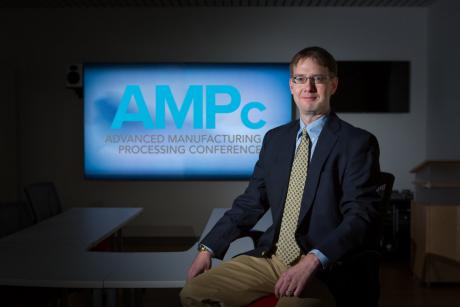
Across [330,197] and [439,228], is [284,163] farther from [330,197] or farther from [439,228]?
[439,228]

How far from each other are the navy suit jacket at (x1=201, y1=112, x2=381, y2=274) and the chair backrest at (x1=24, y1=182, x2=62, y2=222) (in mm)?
2159

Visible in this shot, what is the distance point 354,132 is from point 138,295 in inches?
55.5

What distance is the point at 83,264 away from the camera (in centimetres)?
208

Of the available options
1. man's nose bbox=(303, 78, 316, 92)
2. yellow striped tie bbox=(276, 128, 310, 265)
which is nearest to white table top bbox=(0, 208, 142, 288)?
yellow striped tie bbox=(276, 128, 310, 265)

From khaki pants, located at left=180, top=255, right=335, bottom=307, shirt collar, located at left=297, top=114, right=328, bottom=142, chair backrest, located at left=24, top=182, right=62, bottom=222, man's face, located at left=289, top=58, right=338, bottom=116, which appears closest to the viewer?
khaki pants, located at left=180, top=255, right=335, bottom=307

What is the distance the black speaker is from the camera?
5.35m

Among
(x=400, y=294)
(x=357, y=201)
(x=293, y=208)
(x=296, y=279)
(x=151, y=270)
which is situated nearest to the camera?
(x=296, y=279)

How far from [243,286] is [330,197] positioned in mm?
449

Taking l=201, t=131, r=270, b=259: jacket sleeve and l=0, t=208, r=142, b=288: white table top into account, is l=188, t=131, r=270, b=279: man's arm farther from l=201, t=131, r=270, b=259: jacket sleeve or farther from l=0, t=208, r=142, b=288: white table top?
l=0, t=208, r=142, b=288: white table top

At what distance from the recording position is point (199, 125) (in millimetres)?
5441

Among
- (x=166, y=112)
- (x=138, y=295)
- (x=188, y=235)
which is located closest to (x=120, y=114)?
(x=166, y=112)

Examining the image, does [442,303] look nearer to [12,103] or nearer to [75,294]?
[75,294]

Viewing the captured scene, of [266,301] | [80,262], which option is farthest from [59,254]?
[266,301]

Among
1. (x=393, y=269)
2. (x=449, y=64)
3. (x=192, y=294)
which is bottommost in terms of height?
(x=393, y=269)
